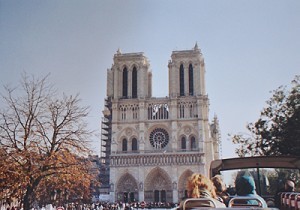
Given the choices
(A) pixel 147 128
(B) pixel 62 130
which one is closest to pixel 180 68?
(A) pixel 147 128

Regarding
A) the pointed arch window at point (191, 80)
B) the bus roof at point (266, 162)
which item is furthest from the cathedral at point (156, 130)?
the bus roof at point (266, 162)

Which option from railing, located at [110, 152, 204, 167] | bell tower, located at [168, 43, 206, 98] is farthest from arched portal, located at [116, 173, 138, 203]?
bell tower, located at [168, 43, 206, 98]

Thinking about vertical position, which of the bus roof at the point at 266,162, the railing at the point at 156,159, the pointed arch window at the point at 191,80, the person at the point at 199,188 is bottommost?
the person at the point at 199,188

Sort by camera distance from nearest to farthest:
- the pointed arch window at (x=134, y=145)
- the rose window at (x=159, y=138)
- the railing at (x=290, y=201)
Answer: the railing at (x=290, y=201) < the rose window at (x=159, y=138) < the pointed arch window at (x=134, y=145)

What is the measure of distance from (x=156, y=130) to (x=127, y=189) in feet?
26.7

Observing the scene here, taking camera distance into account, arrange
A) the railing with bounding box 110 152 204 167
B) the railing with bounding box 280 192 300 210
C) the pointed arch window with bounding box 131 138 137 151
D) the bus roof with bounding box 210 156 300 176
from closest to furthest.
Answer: the railing with bounding box 280 192 300 210, the bus roof with bounding box 210 156 300 176, the railing with bounding box 110 152 204 167, the pointed arch window with bounding box 131 138 137 151

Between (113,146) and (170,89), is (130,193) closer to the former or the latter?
(113,146)

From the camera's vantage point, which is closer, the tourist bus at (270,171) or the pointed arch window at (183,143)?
the tourist bus at (270,171)

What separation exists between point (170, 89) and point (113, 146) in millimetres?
10252

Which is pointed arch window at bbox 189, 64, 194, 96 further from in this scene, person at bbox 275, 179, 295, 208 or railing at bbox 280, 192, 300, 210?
railing at bbox 280, 192, 300, 210

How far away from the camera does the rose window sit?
172ft

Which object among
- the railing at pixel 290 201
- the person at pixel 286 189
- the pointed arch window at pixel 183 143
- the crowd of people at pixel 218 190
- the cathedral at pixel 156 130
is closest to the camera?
the crowd of people at pixel 218 190

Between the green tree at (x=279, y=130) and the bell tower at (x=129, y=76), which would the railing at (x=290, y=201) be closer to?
the green tree at (x=279, y=130)

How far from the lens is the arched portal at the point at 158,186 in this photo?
50.0 meters
